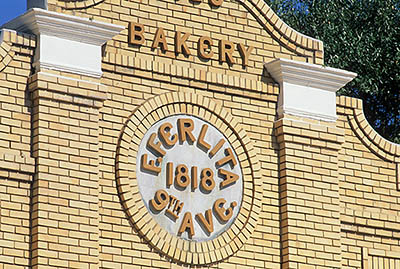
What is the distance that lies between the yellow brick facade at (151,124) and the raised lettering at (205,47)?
2.8 inches

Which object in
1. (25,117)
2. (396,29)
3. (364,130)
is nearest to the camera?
(25,117)

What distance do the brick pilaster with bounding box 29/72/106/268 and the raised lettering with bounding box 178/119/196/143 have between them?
1.31m

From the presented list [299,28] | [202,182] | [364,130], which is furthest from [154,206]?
[299,28]

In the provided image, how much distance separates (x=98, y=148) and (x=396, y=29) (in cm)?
1330

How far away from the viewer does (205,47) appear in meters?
16.1

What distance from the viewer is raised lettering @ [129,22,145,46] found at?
15.5m

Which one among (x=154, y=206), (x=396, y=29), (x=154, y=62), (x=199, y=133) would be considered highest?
(x=396, y=29)

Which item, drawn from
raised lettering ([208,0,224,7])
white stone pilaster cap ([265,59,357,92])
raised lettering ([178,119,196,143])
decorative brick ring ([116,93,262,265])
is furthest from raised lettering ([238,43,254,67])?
raised lettering ([178,119,196,143])

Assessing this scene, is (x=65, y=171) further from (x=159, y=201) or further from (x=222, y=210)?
(x=222, y=210)

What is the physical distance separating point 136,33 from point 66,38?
1182 millimetres

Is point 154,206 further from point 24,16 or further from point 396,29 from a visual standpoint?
point 396,29

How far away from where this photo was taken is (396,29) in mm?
26297

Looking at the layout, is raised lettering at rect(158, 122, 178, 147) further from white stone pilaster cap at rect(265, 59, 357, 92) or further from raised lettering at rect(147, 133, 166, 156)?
white stone pilaster cap at rect(265, 59, 357, 92)

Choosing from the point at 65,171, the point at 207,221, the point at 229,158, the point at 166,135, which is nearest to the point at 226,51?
the point at 229,158
